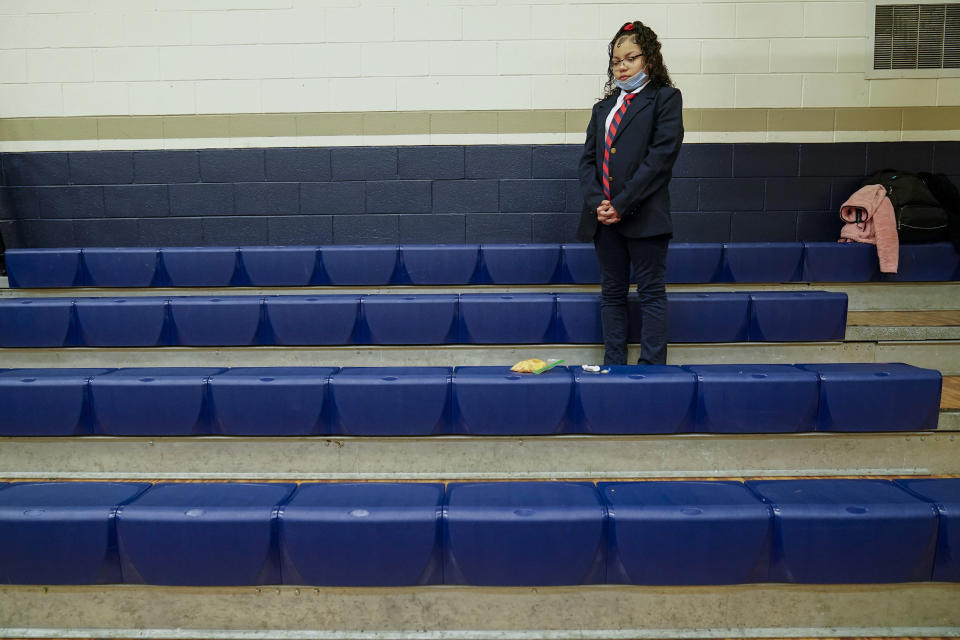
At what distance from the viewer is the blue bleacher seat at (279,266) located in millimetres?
1886

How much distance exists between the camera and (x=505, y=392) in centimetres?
124

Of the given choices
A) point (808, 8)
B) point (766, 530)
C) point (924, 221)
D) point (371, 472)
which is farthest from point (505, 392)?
point (808, 8)

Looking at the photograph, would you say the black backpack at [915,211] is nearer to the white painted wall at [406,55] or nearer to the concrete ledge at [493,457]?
the white painted wall at [406,55]

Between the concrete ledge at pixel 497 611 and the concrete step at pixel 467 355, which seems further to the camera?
Answer: the concrete step at pixel 467 355

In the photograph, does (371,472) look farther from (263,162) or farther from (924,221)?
(924,221)

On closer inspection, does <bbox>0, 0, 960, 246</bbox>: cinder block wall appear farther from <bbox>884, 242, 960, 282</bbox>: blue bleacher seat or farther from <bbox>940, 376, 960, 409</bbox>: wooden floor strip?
<bbox>940, 376, 960, 409</bbox>: wooden floor strip

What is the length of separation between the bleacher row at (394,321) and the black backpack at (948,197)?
2.05 ft

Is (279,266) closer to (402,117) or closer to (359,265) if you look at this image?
(359,265)

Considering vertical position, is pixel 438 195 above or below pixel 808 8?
below

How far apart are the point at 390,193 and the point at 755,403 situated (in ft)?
4.30

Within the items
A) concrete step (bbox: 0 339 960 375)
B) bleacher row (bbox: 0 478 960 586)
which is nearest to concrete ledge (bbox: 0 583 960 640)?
bleacher row (bbox: 0 478 960 586)

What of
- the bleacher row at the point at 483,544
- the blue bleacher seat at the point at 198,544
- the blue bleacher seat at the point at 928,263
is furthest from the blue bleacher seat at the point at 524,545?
the blue bleacher seat at the point at 928,263

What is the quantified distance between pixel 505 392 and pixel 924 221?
1439 mm

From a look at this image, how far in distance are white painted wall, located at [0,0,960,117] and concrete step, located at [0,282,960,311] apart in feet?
1.94
